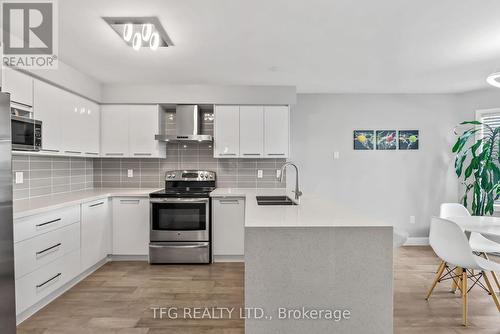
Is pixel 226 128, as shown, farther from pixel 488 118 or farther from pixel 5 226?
pixel 488 118

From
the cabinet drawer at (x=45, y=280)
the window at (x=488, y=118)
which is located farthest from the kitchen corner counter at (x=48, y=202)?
the window at (x=488, y=118)

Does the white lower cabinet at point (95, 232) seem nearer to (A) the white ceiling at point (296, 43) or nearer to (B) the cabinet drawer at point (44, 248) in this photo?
(B) the cabinet drawer at point (44, 248)

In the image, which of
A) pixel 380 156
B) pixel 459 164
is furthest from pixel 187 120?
pixel 459 164

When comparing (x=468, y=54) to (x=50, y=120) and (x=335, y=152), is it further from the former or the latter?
(x=50, y=120)

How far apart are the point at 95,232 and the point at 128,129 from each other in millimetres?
1454

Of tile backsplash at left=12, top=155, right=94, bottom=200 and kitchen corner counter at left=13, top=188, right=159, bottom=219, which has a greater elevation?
tile backsplash at left=12, top=155, right=94, bottom=200

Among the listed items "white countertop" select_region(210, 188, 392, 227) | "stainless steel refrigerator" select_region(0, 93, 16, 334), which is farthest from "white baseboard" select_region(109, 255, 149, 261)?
"white countertop" select_region(210, 188, 392, 227)

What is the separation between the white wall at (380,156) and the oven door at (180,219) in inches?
67.7

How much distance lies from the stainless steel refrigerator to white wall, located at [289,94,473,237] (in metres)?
3.57

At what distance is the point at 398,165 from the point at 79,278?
4575 mm

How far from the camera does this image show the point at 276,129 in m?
4.25

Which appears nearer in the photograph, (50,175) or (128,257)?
(50,175)

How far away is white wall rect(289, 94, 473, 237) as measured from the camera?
4734mm

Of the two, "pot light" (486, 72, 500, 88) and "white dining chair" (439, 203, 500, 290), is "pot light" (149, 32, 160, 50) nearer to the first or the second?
"pot light" (486, 72, 500, 88)
